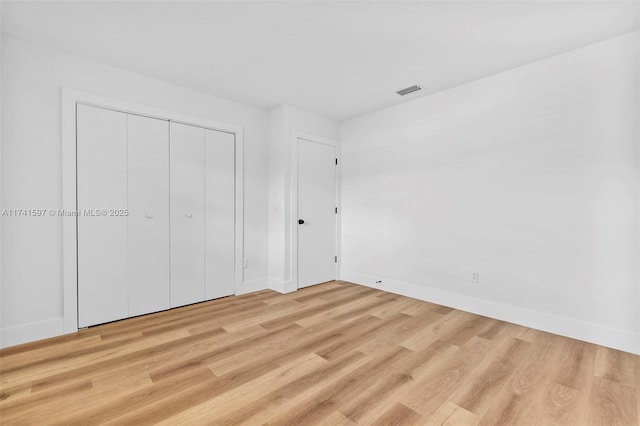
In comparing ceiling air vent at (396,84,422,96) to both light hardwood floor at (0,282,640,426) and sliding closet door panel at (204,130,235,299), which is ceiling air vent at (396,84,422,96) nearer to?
sliding closet door panel at (204,130,235,299)

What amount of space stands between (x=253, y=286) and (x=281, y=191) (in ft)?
4.40

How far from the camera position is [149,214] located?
2.99 metres

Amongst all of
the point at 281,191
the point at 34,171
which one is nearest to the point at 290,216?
the point at 281,191

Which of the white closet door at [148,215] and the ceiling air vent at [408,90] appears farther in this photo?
the ceiling air vent at [408,90]

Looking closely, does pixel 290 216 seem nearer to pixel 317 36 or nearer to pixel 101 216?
pixel 101 216

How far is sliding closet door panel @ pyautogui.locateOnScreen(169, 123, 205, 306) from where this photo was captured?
3.16 meters

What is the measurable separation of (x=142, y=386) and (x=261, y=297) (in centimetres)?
186

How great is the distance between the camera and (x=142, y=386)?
1.77 metres

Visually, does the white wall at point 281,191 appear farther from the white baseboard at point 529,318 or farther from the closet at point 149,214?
the white baseboard at point 529,318

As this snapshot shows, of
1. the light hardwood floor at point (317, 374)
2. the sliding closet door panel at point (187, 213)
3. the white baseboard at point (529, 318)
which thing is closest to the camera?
the light hardwood floor at point (317, 374)

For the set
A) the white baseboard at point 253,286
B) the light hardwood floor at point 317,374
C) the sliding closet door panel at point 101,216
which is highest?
the sliding closet door panel at point 101,216

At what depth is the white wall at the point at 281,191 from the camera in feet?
12.4

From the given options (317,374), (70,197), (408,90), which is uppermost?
(408,90)

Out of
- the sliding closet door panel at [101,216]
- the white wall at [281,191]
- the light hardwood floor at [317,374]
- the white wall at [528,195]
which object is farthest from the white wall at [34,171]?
the white wall at [528,195]
